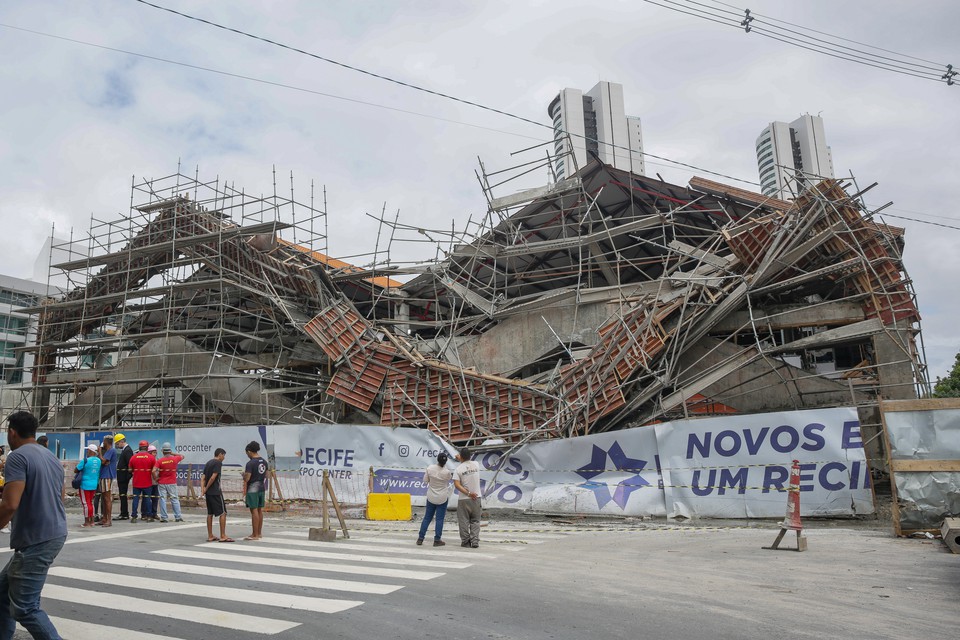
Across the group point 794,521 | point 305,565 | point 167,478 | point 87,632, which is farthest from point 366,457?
point 87,632

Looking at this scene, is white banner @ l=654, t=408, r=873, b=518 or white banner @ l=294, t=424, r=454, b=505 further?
white banner @ l=294, t=424, r=454, b=505

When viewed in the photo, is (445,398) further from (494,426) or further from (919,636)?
(919,636)

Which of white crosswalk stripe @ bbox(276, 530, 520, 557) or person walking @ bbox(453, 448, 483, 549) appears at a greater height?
person walking @ bbox(453, 448, 483, 549)

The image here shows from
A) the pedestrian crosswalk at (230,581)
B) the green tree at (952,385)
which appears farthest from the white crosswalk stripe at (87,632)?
the green tree at (952,385)

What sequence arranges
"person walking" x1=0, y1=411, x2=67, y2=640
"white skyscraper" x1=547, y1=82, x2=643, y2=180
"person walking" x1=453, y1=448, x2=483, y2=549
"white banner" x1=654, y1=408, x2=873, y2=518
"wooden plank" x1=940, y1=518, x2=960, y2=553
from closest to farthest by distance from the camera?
"person walking" x1=0, y1=411, x2=67, y2=640
"wooden plank" x1=940, y1=518, x2=960, y2=553
"person walking" x1=453, y1=448, x2=483, y2=549
"white banner" x1=654, y1=408, x2=873, y2=518
"white skyscraper" x1=547, y1=82, x2=643, y2=180

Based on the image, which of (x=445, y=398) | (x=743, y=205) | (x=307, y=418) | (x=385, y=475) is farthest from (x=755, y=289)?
(x=307, y=418)

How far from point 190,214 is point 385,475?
13.5m

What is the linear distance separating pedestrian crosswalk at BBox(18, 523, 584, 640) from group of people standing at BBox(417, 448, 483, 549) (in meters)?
0.29

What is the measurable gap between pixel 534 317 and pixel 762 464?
8.41 metres

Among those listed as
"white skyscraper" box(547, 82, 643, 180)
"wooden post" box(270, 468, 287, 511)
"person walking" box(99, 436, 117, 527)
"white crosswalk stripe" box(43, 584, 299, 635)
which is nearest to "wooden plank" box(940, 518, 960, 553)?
"white crosswalk stripe" box(43, 584, 299, 635)

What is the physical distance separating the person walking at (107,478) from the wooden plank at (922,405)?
13.8 meters

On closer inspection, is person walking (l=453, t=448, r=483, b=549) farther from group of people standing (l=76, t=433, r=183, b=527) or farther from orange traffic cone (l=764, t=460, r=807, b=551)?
group of people standing (l=76, t=433, r=183, b=527)

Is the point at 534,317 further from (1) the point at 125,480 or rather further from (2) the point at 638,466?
(1) the point at 125,480

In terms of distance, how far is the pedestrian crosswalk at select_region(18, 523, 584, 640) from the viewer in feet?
18.9
